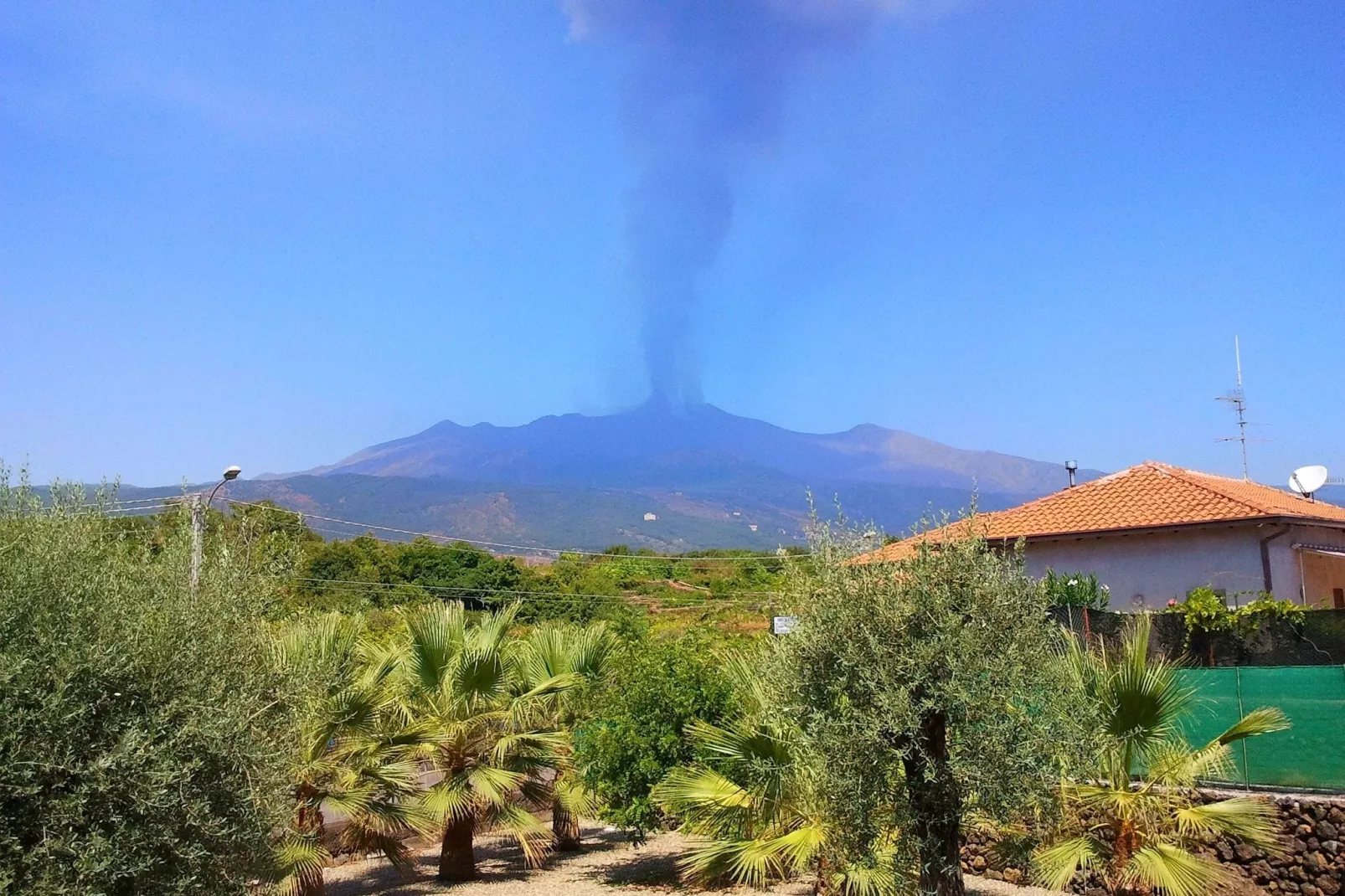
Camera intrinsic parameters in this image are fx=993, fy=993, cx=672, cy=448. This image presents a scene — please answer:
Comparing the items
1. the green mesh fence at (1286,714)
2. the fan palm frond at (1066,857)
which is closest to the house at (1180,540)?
the green mesh fence at (1286,714)

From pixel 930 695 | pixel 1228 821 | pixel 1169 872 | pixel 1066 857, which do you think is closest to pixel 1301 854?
pixel 1228 821

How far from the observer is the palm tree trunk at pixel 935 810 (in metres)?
8.13

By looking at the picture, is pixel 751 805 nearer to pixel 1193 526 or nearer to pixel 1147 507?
pixel 1193 526

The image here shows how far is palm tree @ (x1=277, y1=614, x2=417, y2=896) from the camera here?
12.3 metres

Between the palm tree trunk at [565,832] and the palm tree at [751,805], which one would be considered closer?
the palm tree at [751,805]

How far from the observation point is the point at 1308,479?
25734mm

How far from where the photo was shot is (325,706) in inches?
497

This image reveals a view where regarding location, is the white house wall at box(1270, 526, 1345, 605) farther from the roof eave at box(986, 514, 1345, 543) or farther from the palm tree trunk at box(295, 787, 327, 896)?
the palm tree trunk at box(295, 787, 327, 896)

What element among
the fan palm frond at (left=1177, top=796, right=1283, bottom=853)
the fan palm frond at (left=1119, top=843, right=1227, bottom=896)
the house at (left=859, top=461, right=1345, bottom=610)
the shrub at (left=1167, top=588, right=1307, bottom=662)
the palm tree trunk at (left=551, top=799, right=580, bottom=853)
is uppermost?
the house at (left=859, top=461, right=1345, bottom=610)

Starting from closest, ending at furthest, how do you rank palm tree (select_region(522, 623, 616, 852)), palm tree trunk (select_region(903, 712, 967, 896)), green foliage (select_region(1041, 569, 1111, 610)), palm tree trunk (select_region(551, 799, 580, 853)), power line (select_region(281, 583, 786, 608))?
palm tree trunk (select_region(903, 712, 967, 896))
palm tree (select_region(522, 623, 616, 852))
palm tree trunk (select_region(551, 799, 580, 853))
green foliage (select_region(1041, 569, 1111, 610))
power line (select_region(281, 583, 786, 608))

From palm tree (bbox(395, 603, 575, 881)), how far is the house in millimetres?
9688

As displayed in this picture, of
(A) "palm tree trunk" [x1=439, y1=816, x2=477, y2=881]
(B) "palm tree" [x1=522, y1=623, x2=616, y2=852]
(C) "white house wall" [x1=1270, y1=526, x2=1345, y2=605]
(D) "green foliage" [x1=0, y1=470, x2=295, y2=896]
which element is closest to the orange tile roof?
(C) "white house wall" [x1=1270, y1=526, x2=1345, y2=605]

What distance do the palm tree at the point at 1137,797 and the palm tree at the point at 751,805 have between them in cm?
216

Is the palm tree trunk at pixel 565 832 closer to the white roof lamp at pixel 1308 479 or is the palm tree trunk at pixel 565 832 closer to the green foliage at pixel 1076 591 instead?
the green foliage at pixel 1076 591
